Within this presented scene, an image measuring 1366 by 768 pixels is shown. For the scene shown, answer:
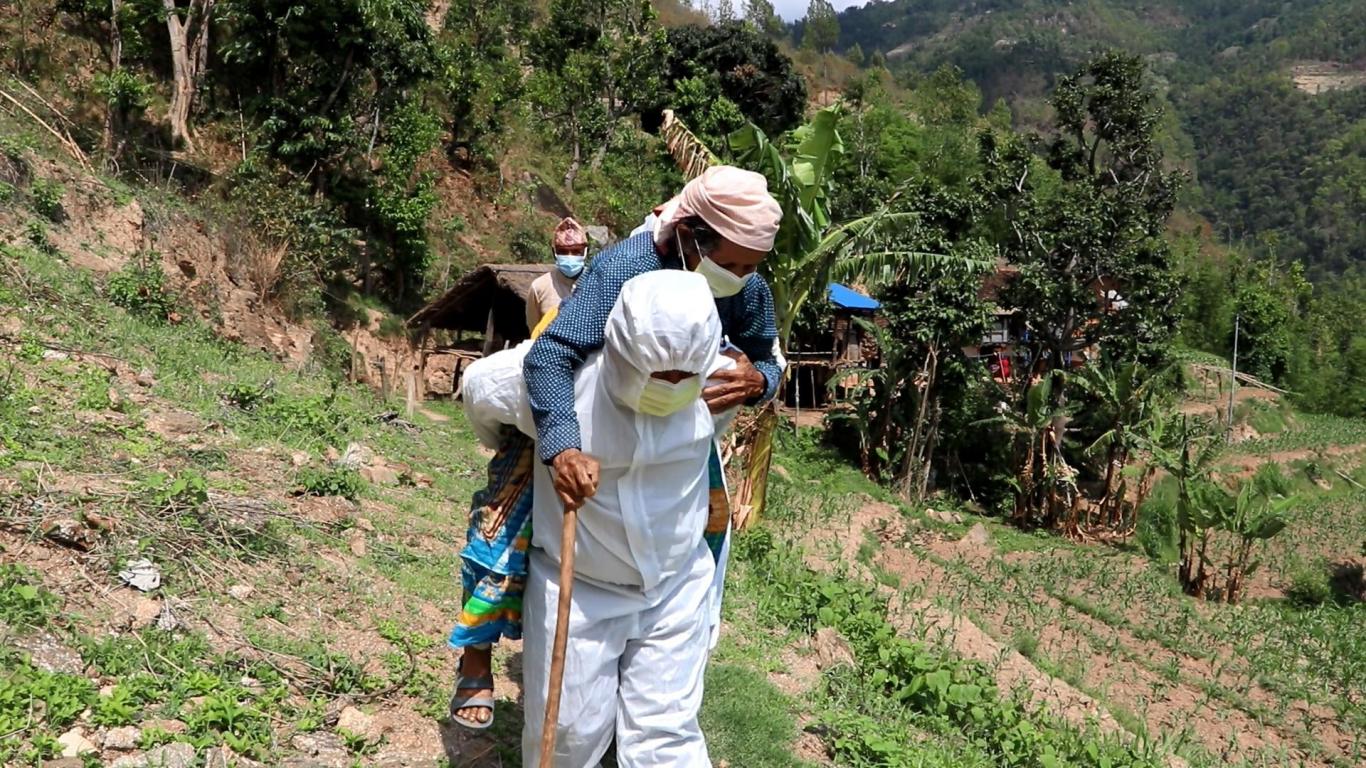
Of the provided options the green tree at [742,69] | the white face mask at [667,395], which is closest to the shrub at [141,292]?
the white face mask at [667,395]

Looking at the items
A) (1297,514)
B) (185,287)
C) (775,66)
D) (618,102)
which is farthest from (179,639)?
(775,66)

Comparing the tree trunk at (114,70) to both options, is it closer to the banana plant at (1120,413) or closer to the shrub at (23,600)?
the shrub at (23,600)

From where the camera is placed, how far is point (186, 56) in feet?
51.0

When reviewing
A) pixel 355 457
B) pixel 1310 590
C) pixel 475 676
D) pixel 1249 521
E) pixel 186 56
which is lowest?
pixel 1310 590

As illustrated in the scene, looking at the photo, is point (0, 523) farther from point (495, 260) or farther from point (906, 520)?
point (495, 260)

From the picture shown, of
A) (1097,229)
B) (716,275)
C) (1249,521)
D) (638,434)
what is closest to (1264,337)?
(1097,229)

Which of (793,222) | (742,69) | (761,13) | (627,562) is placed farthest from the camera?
(761,13)

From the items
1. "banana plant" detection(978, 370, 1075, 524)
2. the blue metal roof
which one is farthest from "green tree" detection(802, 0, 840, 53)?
"banana plant" detection(978, 370, 1075, 524)

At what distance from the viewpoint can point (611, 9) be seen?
94.9ft

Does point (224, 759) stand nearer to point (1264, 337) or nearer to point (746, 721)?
point (746, 721)

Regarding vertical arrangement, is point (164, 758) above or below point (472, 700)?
below

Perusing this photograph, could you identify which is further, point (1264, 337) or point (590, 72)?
point (1264, 337)

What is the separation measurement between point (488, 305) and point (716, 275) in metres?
13.4

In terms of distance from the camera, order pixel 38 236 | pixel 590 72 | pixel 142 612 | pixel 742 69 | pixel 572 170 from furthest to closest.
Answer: pixel 742 69 → pixel 572 170 → pixel 590 72 → pixel 38 236 → pixel 142 612
